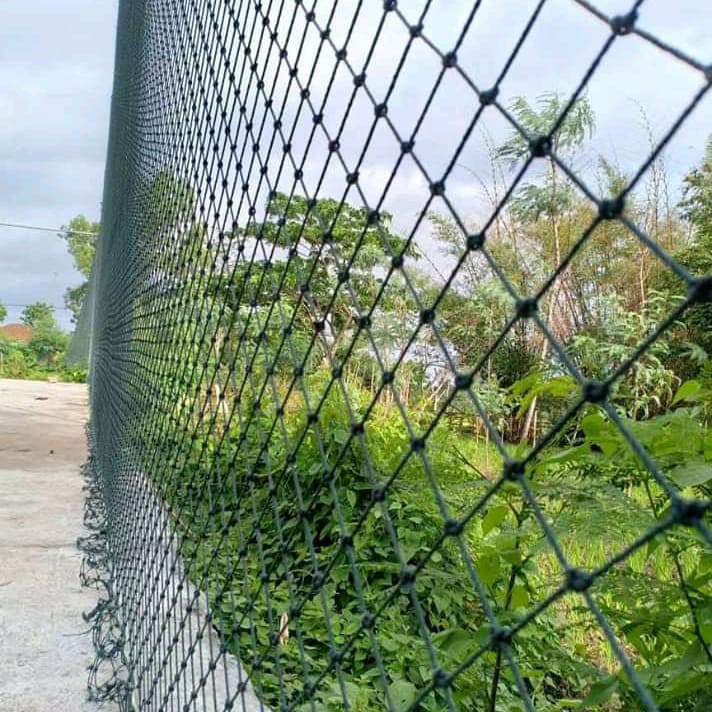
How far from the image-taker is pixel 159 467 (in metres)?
1.92

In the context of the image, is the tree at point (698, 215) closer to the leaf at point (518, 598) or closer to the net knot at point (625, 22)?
the leaf at point (518, 598)

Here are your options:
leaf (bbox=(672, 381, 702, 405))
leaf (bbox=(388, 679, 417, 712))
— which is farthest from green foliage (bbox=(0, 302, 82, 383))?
leaf (bbox=(672, 381, 702, 405))

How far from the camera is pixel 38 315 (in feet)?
84.4

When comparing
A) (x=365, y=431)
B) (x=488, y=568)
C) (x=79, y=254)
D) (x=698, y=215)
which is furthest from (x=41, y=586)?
(x=79, y=254)

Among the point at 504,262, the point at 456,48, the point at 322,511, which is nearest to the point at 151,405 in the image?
the point at 322,511

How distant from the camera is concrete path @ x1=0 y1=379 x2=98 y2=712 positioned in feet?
4.80

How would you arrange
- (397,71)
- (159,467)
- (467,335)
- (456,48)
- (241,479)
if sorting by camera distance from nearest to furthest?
(456,48) < (397,71) < (159,467) < (241,479) < (467,335)

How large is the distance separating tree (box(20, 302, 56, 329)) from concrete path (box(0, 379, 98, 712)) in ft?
66.3

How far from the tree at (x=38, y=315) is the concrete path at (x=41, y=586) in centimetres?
2021

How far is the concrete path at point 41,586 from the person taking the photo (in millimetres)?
1464

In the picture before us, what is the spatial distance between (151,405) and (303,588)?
27.0 inches

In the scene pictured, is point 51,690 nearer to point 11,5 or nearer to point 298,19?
point 298,19

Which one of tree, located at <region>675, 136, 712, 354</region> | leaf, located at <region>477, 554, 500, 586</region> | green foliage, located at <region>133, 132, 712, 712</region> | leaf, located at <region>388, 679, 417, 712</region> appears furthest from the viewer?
tree, located at <region>675, 136, 712, 354</region>

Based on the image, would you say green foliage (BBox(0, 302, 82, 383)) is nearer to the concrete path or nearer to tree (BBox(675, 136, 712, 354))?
the concrete path
